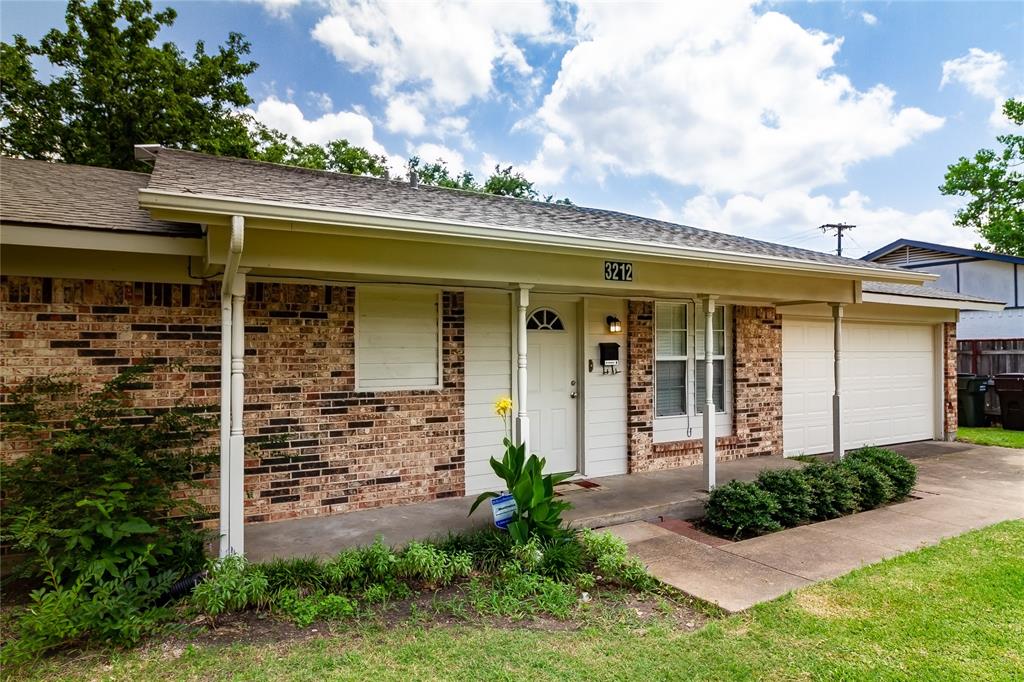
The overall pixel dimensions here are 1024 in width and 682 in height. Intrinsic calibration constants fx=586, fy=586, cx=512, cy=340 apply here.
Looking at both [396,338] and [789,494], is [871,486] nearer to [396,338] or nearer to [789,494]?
[789,494]

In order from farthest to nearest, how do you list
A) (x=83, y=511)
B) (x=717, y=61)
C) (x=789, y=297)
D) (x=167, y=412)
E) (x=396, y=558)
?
(x=717, y=61)
(x=789, y=297)
(x=167, y=412)
(x=396, y=558)
(x=83, y=511)

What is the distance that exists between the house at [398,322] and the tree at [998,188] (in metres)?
17.3

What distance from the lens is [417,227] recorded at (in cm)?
418

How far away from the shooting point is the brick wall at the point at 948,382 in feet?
33.9

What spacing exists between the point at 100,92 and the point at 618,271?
1509 centimetres

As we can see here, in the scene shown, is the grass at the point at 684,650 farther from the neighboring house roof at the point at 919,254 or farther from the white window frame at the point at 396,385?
the neighboring house roof at the point at 919,254

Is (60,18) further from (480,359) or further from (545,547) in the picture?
(545,547)

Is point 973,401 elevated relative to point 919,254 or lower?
lower

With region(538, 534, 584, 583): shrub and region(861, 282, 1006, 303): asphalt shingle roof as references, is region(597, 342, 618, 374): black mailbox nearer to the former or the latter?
region(538, 534, 584, 583): shrub

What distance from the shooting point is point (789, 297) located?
6703 millimetres

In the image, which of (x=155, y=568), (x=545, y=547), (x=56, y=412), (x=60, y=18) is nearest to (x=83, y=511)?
(x=155, y=568)

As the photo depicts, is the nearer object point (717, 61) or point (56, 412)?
point (56, 412)

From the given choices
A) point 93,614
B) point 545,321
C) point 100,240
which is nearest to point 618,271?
point 545,321

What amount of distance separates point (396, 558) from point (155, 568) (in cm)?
155
